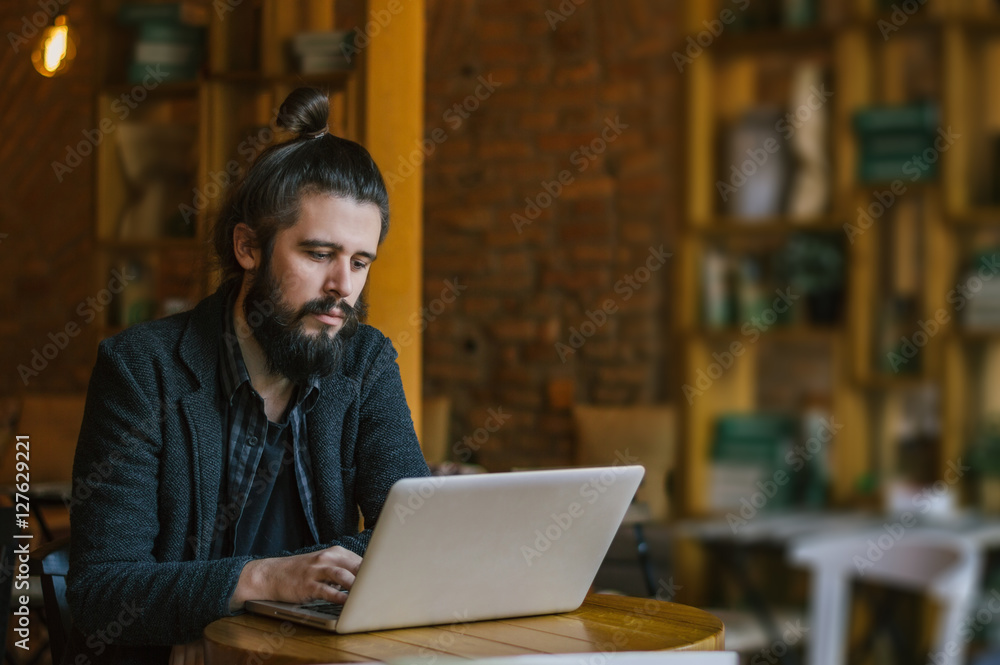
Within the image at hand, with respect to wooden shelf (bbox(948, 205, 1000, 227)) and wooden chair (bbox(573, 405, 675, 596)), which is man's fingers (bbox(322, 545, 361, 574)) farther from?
wooden chair (bbox(573, 405, 675, 596))

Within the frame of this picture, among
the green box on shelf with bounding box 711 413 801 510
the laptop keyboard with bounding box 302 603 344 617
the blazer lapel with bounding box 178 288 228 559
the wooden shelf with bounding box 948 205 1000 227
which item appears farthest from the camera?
the green box on shelf with bounding box 711 413 801 510

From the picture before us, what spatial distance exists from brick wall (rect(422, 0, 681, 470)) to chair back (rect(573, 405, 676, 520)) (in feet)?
0.86

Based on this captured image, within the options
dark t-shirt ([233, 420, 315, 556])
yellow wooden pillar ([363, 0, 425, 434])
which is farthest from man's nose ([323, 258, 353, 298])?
yellow wooden pillar ([363, 0, 425, 434])

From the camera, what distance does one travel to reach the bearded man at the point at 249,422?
1.49 metres

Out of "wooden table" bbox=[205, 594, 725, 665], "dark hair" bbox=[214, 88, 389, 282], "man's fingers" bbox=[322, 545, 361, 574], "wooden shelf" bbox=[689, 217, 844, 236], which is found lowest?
"wooden table" bbox=[205, 594, 725, 665]

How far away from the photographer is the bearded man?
A: 58.7 inches

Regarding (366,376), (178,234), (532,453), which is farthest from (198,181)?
(532,453)

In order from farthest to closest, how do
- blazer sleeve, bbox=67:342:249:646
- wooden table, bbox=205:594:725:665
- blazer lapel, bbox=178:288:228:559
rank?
blazer lapel, bbox=178:288:228:559, blazer sleeve, bbox=67:342:249:646, wooden table, bbox=205:594:725:665

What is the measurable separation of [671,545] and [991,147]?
2.00m

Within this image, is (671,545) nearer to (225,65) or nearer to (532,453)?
(532,453)

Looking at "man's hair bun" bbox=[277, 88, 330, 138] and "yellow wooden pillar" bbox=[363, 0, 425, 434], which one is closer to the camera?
"man's hair bun" bbox=[277, 88, 330, 138]

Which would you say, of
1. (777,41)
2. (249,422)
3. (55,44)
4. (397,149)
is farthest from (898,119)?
(55,44)

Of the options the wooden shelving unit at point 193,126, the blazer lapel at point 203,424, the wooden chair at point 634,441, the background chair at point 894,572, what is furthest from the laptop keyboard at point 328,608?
the wooden chair at point 634,441

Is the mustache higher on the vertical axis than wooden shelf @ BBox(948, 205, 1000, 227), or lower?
lower
